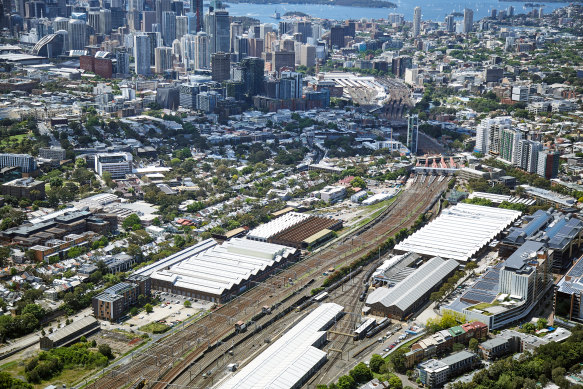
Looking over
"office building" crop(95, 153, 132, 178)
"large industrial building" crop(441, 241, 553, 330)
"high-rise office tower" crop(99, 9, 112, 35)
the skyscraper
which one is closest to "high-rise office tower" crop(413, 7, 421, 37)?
"high-rise office tower" crop(99, 9, 112, 35)

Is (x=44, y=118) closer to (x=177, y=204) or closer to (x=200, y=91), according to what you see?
(x=200, y=91)

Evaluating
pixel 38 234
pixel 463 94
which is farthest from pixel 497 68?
pixel 38 234

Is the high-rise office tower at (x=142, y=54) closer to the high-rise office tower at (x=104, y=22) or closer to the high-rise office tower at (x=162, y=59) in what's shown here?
the high-rise office tower at (x=162, y=59)

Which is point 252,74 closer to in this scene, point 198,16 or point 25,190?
point 198,16

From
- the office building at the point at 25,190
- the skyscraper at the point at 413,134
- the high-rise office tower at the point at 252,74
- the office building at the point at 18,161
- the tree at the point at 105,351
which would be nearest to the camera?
the tree at the point at 105,351

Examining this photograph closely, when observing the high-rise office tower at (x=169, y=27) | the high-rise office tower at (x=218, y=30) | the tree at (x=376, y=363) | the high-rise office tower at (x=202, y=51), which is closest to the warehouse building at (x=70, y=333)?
the tree at (x=376, y=363)

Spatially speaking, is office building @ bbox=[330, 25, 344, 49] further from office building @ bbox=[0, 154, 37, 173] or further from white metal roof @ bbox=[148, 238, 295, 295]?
white metal roof @ bbox=[148, 238, 295, 295]
